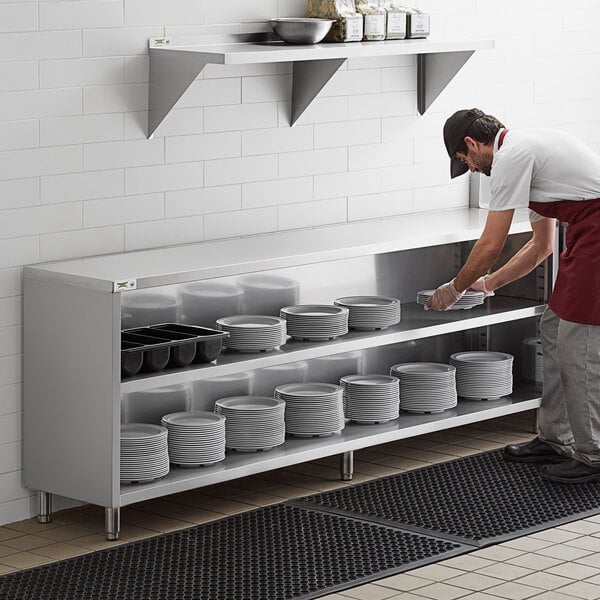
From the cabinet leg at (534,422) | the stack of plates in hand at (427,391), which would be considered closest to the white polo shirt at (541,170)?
the stack of plates in hand at (427,391)

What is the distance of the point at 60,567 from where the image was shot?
5082 millimetres

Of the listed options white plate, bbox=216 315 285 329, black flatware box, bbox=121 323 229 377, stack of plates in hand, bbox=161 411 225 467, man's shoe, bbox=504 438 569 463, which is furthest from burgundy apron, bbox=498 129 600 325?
stack of plates in hand, bbox=161 411 225 467

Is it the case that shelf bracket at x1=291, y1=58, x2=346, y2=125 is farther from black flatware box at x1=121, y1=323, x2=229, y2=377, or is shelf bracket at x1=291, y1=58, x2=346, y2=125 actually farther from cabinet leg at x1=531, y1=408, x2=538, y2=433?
cabinet leg at x1=531, y1=408, x2=538, y2=433

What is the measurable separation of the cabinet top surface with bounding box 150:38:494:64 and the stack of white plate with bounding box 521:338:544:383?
60.1 inches

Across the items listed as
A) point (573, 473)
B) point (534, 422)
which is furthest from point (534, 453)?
point (534, 422)

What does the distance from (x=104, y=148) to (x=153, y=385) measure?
1022 millimetres

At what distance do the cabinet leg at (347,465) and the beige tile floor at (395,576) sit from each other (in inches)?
2.1

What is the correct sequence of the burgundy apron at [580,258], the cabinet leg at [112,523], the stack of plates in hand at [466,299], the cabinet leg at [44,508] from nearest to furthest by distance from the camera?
1. the cabinet leg at [112,523]
2. the cabinet leg at [44,508]
3. the burgundy apron at [580,258]
4. the stack of plates in hand at [466,299]

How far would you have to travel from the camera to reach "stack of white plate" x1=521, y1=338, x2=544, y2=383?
280 inches

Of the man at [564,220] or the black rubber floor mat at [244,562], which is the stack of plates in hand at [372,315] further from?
the black rubber floor mat at [244,562]

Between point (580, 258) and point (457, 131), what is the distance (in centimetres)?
73

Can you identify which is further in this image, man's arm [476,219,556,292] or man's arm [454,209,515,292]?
man's arm [476,219,556,292]

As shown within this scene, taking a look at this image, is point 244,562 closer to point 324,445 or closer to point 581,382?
point 324,445

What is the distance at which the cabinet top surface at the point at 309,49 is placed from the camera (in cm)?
559
